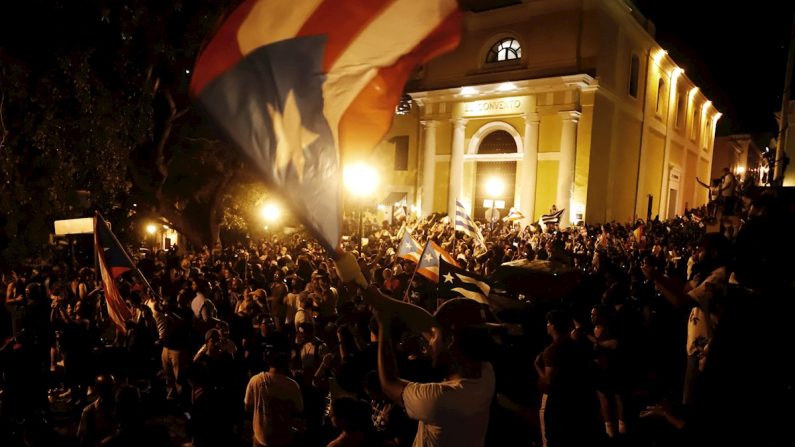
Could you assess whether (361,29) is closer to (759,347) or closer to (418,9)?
(418,9)

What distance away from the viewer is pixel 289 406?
471 cm

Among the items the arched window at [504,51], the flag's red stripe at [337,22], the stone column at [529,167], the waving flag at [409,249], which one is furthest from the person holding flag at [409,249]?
the arched window at [504,51]

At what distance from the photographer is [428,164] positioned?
31.2 metres

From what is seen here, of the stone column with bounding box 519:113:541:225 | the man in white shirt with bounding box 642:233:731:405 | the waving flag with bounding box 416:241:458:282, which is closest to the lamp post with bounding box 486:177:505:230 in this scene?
the stone column with bounding box 519:113:541:225

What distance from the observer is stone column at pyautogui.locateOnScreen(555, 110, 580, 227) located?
25891 millimetres

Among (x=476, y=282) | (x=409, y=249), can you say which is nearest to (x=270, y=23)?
(x=476, y=282)

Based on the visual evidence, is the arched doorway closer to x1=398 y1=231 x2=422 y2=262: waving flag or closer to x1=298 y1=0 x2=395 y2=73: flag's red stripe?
x1=398 y1=231 x2=422 y2=262: waving flag

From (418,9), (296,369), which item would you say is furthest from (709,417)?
(296,369)

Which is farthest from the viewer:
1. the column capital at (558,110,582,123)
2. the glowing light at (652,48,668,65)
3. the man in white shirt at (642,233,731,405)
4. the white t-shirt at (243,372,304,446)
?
the glowing light at (652,48,668,65)

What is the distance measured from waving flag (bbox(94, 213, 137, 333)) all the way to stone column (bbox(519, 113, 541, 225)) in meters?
21.4

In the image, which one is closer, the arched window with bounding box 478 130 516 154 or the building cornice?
the building cornice

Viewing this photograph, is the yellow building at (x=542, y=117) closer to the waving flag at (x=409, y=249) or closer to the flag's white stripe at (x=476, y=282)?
the waving flag at (x=409, y=249)

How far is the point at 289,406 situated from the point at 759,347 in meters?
3.65

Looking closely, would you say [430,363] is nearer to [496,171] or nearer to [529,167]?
[529,167]
